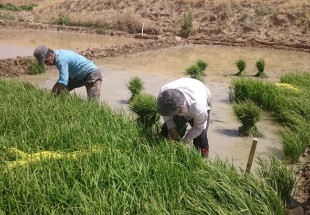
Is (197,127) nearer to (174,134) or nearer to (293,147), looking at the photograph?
(174,134)

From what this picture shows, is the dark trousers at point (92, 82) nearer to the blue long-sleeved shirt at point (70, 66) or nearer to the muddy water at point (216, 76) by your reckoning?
the blue long-sleeved shirt at point (70, 66)

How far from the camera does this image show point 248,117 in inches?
228

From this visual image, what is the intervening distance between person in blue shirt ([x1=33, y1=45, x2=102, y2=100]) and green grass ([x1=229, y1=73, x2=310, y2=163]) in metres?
2.76

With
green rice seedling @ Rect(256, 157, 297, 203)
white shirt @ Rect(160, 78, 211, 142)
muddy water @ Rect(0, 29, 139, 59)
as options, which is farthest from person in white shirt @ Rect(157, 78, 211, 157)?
muddy water @ Rect(0, 29, 139, 59)

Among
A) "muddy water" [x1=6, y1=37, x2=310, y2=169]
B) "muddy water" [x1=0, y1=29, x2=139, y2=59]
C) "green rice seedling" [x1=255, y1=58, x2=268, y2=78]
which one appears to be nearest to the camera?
"muddy water" [x1=6, y1=37, x2=310, y2=169]

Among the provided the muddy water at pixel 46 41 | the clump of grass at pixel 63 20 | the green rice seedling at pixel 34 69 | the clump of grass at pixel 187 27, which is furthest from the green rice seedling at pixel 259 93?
the clump of grass at pixel 63 20

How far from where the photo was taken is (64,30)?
23.7 meters

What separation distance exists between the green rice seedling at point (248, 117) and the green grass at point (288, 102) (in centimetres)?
43

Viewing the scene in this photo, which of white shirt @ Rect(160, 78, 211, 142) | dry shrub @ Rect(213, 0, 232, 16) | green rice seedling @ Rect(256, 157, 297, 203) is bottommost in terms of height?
green rice seedling @ Rect(256, 157, 297, 203)

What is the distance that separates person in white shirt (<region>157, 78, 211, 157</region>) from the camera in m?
3.46

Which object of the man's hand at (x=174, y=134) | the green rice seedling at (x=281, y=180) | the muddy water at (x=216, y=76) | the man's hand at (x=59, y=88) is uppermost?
the man's hand at (x=59, y=88)

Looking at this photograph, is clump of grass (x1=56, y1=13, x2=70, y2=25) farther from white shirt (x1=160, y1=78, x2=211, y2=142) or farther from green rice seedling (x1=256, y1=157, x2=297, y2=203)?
green rice seedling (x1=256, y1=157, x2=297, y2=203)

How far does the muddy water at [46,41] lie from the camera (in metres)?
15.8

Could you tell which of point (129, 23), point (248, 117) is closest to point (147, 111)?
point (248, 117)
